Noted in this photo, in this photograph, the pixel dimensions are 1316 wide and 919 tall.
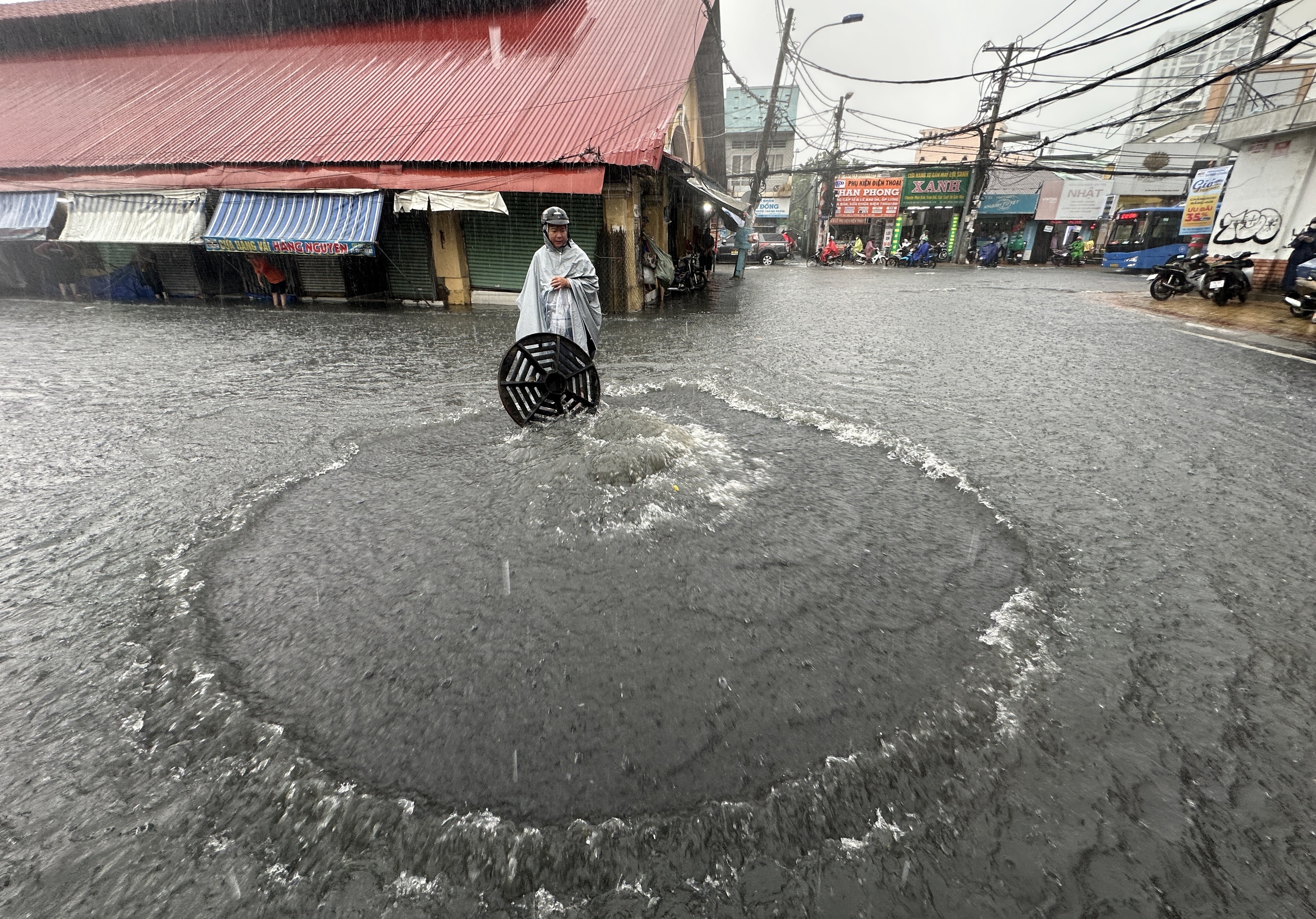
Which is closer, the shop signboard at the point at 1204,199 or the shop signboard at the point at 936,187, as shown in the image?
the shop signboard at the point at 1204,199

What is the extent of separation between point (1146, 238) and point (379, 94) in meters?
30.1

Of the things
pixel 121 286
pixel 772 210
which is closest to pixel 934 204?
pixel 772 210

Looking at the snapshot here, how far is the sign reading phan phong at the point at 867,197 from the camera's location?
31781 millimetres

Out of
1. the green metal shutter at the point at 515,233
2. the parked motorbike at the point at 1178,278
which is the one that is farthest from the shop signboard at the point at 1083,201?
the green metal shutter at the point at 515,233

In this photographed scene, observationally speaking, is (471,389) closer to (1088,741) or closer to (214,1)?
(1088,741)

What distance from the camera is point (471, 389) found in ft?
20.0

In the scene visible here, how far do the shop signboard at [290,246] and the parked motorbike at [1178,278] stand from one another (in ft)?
57.9

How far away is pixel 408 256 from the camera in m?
13.3

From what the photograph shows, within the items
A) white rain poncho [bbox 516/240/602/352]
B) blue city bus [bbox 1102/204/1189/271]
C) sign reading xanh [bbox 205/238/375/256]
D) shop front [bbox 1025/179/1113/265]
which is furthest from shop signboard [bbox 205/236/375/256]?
shop front [bbox 1025/179/1113/265]

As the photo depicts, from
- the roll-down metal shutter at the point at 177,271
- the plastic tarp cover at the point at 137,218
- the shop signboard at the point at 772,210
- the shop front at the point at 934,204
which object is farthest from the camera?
the shop signboard at the point at 772,210

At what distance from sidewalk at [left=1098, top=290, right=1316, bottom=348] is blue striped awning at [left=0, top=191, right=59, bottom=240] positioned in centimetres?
2441

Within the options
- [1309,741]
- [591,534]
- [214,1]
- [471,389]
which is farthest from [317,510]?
[214,1]

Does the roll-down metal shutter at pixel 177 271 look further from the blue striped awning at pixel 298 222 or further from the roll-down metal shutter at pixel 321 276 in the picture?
the blue striped awning at pixel 298 222

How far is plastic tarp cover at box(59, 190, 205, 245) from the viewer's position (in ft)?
40.2
